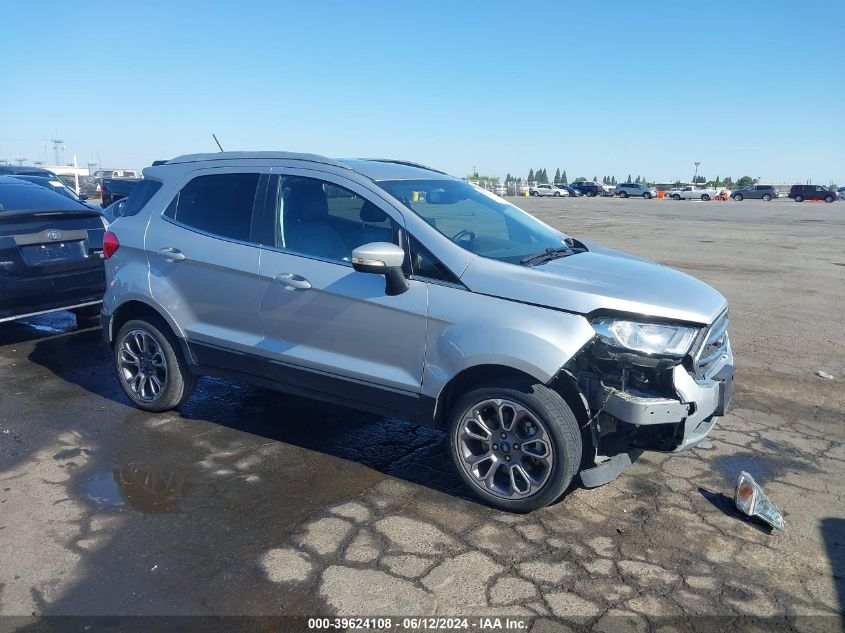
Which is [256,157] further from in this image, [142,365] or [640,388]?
[640,388]

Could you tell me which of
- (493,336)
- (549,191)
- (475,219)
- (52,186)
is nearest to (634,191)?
(549,191)

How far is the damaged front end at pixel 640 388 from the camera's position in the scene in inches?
144

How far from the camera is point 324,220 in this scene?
4637mm

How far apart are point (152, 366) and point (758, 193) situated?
74.6 metres

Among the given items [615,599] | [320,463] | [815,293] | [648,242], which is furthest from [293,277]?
[648,242]

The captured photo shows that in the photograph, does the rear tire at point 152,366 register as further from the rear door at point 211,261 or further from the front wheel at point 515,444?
the front wheel at point 515,444

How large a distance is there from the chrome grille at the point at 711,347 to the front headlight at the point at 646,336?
0.13 meters

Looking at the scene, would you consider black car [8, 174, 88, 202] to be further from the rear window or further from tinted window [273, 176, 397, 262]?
tinted window [273, 176, 397, 262]

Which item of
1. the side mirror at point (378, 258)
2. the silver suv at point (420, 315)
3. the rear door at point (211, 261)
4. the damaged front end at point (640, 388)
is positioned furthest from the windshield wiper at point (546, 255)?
the rear door at point (211, 261)

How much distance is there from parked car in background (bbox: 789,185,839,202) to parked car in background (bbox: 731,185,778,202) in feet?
9.46

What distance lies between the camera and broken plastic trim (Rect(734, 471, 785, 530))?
385 cm

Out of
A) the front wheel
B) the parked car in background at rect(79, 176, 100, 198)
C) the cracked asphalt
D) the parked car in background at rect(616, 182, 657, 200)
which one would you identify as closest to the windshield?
the front wheel

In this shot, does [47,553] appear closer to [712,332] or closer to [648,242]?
[712,332]

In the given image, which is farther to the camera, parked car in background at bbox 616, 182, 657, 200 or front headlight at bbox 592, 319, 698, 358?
parked car in background at bbox 616, 182, 657, 200
